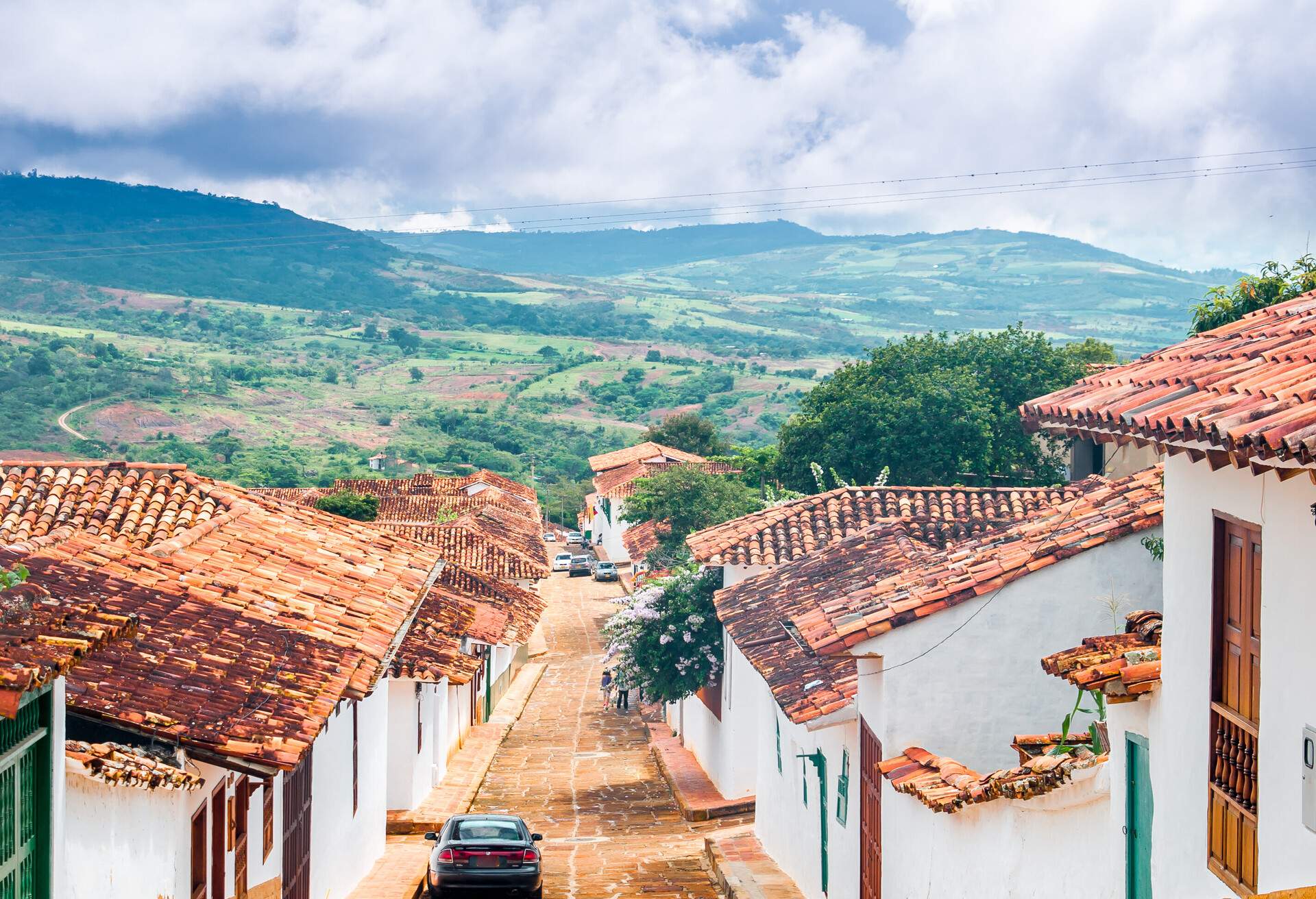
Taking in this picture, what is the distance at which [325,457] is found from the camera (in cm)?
10950

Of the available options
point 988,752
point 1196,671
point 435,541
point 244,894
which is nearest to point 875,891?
point 988,752

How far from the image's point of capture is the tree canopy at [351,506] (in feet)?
161

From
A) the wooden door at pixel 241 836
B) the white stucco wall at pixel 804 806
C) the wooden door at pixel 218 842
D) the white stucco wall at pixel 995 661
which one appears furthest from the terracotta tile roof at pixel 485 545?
the wooden door at pixel 218 842

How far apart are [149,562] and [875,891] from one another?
276 inches

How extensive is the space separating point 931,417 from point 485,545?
14.9 metres

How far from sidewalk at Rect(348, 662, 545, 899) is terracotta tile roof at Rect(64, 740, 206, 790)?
8.30 meters

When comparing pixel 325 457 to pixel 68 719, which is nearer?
pixel 68 719

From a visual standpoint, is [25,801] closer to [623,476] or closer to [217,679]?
[217,679]

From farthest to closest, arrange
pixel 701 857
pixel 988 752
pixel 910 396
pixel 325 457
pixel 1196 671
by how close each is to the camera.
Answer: pixel 325 457, pixel 910 396, pixel 701 857, pixel 988 752, pixel 1196 671

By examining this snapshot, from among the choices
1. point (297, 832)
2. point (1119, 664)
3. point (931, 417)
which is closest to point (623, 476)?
point (931, 417)

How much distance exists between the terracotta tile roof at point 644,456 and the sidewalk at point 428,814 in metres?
38.5

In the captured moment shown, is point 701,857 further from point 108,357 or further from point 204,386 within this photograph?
point 108,357

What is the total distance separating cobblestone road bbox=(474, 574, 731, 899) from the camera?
17719mm

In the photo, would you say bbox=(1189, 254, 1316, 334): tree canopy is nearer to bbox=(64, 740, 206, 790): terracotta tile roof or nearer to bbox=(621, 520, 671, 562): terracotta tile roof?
bbox=(64, 740, 206, 790): terracotta tile roof
